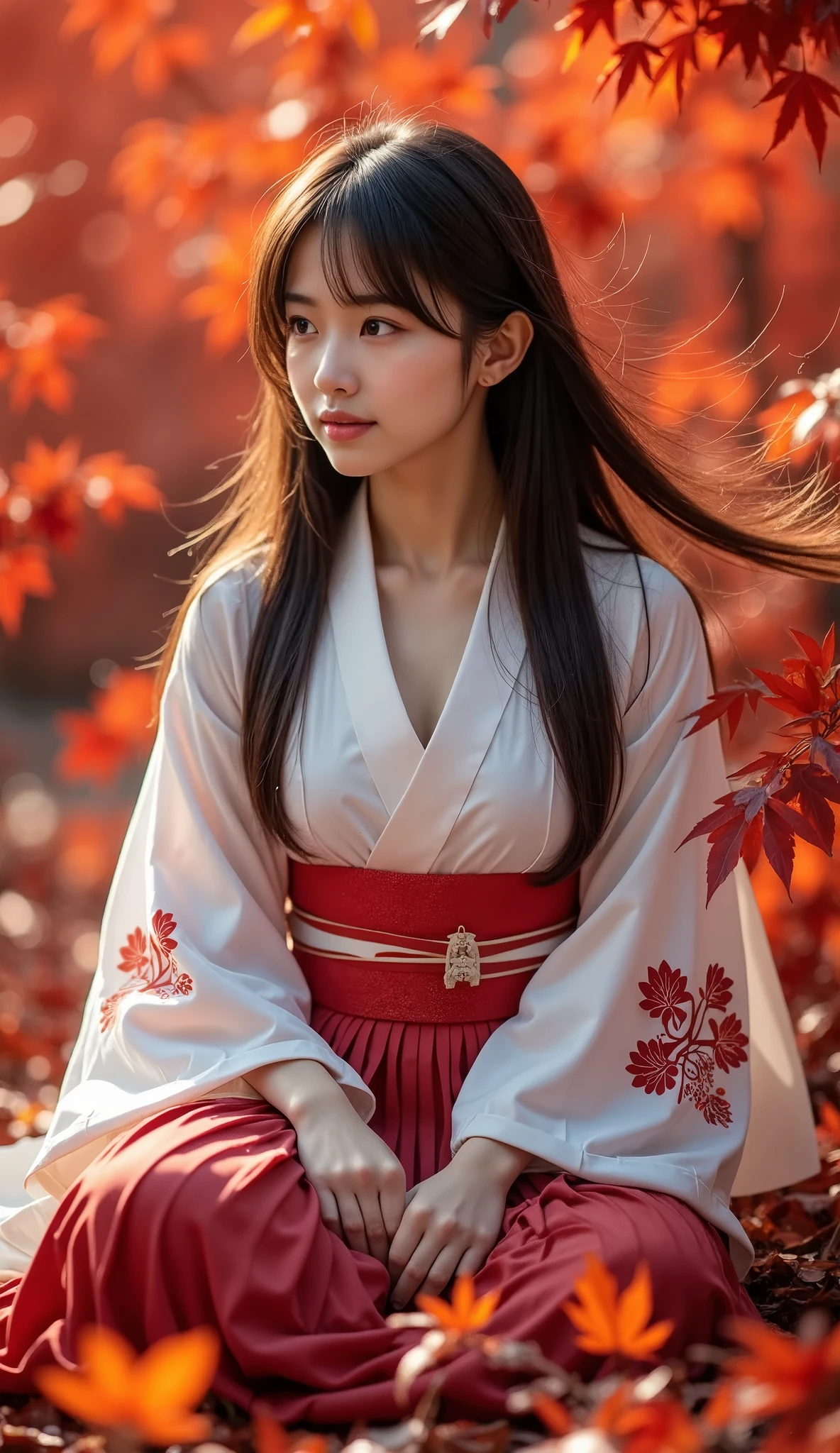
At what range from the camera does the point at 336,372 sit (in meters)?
2.04

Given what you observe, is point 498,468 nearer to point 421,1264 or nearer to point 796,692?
point 796,692

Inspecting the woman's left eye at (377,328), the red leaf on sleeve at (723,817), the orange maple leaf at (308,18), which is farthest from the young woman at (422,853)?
the orange maple leaf at (308,18)

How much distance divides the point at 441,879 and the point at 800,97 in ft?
3.94

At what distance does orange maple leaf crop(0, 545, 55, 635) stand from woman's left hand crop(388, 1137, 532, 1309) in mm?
1500

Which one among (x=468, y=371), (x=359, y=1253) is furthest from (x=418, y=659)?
(x=359, y=1253)

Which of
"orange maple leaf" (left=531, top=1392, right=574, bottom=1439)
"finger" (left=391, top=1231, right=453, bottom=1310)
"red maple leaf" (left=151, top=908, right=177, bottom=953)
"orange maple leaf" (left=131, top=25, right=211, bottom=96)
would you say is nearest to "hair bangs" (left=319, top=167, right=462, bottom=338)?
"red maple leaf" (left=151, top=908, right=177, bottom=953)

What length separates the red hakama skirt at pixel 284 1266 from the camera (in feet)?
5.75

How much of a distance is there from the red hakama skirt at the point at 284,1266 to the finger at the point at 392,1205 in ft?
0.22

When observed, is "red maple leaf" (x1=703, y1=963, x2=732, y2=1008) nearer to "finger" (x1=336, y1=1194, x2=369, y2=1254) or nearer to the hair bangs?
"finger" (x1=336, y1=1194, x2=369, y2=1254)

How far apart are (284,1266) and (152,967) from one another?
52 cm

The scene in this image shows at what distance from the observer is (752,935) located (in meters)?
2.50

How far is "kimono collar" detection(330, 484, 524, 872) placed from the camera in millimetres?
2096

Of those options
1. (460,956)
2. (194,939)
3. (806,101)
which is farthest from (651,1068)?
(806,101)

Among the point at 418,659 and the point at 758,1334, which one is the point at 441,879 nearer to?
the point at 418,659
